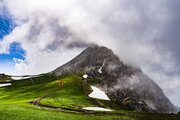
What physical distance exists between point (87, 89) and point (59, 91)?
14.8 m

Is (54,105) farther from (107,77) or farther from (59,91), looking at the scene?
(107,77)

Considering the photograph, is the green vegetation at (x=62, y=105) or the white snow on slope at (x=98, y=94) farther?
the white snow on slope at (x=98, y=94)

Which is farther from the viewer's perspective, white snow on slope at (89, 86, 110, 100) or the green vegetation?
white snow on slope at (89, 86, 110, 100)

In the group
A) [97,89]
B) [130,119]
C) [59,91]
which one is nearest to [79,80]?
[97,89]

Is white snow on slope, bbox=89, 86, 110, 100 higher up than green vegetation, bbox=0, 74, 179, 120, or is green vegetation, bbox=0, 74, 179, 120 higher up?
white snow on slope, bbox=89, 86, 110, 100

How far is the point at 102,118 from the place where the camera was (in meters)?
83.9

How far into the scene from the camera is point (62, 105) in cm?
11594

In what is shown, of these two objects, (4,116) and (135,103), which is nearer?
(4,116)

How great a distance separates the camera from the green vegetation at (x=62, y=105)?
7850cm

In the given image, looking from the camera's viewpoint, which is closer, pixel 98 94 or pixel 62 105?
pixel 62 105

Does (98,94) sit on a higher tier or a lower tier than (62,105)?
higher

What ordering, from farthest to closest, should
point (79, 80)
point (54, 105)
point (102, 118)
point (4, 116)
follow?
1. point (79, 80)
2. point (54, 105)
3. point (102, 118)
4. point (4, 116)

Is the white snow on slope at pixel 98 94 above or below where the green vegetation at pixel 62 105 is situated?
above

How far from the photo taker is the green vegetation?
78500mm
